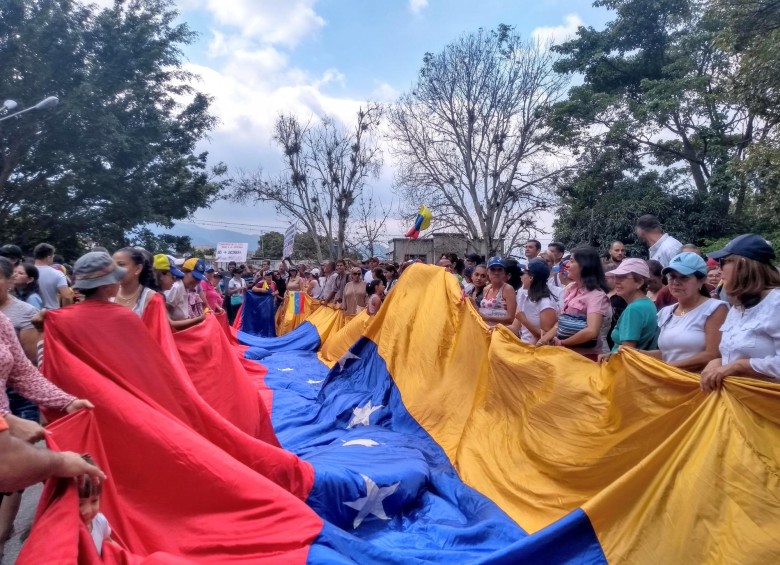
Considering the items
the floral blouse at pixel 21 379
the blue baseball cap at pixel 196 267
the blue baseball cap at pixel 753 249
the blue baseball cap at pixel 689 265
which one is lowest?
the floral blouse at pixel 21 379

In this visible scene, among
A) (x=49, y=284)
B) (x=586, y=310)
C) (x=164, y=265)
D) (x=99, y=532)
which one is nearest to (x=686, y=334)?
(x=586, y=310)

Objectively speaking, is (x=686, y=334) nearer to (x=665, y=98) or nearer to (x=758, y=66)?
(x=758, y=66)

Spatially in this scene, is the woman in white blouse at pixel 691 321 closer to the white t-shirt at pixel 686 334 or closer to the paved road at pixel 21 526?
the white t-shirt at pixel 686 334

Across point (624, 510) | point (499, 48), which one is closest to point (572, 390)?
point (624, 510)

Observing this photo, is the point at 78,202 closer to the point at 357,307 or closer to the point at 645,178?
the point at 357,307

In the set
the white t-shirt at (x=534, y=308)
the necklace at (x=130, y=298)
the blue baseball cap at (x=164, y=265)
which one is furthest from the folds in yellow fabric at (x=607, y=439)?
the necklace at (x=130, y=298)

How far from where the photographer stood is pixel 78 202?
25031 millimetres

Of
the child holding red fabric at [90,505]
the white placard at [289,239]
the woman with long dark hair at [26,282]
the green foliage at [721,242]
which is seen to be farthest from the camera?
the white placard at [289,239]

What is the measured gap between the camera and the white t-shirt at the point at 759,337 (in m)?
3.03

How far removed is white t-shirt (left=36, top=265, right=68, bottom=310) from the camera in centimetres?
710

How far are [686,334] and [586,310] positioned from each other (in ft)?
3.94

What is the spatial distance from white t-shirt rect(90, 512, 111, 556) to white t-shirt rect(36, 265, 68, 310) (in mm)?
5248

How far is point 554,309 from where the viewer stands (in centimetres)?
575

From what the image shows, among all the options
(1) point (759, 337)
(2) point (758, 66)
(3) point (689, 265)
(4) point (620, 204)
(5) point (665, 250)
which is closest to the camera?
(1) point (759, 337)
